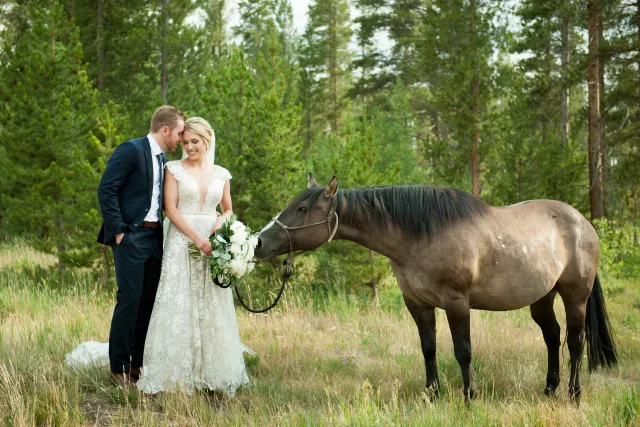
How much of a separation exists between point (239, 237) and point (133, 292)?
96 cm

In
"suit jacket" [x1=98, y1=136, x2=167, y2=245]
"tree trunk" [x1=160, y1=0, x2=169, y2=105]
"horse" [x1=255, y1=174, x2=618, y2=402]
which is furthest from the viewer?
"tree trunk" [x1=160, y1=0, x2=169, y2=105]

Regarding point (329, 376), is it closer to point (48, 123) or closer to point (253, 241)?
point (253, 241)

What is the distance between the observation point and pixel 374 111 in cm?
1590

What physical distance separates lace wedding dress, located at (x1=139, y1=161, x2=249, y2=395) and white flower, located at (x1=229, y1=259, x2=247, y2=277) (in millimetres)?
459

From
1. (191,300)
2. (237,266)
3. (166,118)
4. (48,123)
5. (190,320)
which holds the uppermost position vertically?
(48,123)

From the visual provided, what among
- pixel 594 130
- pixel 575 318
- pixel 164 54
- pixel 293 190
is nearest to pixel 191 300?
pixel 575 318

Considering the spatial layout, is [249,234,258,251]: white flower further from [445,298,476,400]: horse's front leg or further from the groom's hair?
[445,298,476,400]: horse's front leg

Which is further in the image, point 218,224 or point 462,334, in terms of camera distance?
point 218,224

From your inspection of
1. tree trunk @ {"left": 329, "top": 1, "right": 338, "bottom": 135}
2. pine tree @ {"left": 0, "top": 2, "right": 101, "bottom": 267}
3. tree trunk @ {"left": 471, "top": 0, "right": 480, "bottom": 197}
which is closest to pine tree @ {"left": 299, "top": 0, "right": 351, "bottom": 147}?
tree trunk @ {"left": 329, "top": 1, "right": 338, "bottom": 135}

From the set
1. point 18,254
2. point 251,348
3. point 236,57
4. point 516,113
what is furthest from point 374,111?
point 251,348

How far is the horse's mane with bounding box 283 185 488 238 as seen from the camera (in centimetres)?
375

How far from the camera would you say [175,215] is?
3855 millimetres

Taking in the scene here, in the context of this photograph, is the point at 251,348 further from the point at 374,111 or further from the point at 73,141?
the point at 374,111

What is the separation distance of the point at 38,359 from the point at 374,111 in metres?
12.9
